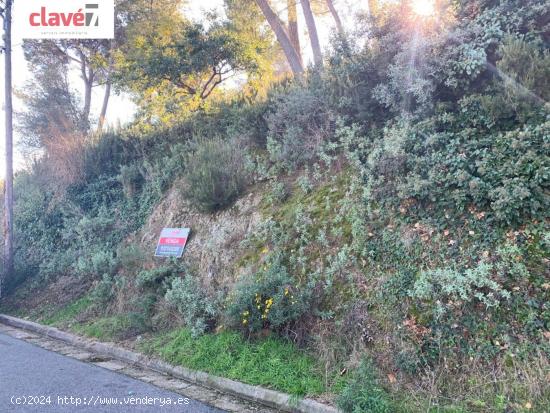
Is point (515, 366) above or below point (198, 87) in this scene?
below

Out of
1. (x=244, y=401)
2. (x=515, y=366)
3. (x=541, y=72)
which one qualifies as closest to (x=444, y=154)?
(x=541, y=72)

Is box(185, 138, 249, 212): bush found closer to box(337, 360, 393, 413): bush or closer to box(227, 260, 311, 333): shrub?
box(227, 260, 311, 333): shrub

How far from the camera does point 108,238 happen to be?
395 inches

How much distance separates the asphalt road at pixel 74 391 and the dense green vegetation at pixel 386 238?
71 cm

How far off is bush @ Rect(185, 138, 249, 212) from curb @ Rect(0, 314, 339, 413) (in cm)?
316

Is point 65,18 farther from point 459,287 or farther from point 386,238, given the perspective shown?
point 459,287

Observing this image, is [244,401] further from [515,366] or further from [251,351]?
[515,366]

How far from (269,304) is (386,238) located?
1720 millimetres

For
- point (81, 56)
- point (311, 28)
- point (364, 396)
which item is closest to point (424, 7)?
point (311, 28)

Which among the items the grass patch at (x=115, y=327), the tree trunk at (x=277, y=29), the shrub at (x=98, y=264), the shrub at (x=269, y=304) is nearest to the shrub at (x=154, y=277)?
the grass patch at (x=115, y=327)

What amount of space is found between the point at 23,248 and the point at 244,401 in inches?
419

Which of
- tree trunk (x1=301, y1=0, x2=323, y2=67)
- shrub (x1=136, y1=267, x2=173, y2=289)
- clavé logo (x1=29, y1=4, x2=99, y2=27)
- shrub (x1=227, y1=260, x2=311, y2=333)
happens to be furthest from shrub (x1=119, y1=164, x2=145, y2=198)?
shrub (x1=227, y1=260, x2=311, y2=333)

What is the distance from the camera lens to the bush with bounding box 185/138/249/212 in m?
7.96

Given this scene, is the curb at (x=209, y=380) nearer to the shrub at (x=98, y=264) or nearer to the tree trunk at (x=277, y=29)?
the shrub at (x=98, y=264)
